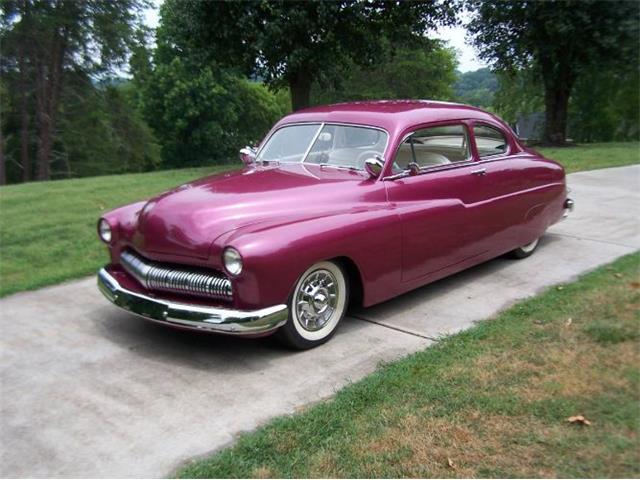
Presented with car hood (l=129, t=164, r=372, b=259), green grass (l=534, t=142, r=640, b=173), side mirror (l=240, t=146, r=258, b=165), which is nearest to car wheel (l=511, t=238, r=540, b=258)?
car hood (l=129, t=164, r=372, b=259)

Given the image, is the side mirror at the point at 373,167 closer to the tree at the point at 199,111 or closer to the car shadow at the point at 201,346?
the car shadow at the point at 201,346

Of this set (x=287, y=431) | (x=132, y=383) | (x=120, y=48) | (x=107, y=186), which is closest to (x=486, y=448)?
(x=287, y=431)

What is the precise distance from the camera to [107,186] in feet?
34.9

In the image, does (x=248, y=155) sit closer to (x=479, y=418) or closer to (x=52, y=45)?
(x=479, y=418)

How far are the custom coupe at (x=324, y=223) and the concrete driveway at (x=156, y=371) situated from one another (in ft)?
0.88

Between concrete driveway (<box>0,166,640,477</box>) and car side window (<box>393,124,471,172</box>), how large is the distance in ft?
3.59

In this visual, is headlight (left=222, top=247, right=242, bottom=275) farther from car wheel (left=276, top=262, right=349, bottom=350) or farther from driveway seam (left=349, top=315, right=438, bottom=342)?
driveway seam (left=349, top=315, right=438, bottom=342)

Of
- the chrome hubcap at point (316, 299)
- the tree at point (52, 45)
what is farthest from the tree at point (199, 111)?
the chrome hubcap at point (316, 299)

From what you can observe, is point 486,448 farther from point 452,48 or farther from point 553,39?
point 452,48

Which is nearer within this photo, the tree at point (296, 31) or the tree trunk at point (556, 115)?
the tree at point (296, 31)

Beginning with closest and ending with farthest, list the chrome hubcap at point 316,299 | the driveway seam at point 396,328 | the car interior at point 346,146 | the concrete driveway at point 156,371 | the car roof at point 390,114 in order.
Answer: the concrete driveway at point 156,371, the chrome hubcap at point 316,299, the driveway seam at point 396,328, the car interior at point 346,146, the car roof at point 390,114

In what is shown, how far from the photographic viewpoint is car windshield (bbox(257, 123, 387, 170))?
192 inches

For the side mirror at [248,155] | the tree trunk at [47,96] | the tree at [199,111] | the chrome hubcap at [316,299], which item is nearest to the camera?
the chrome hubcap at [316,299]

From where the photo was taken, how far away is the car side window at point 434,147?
4922 millimetres
